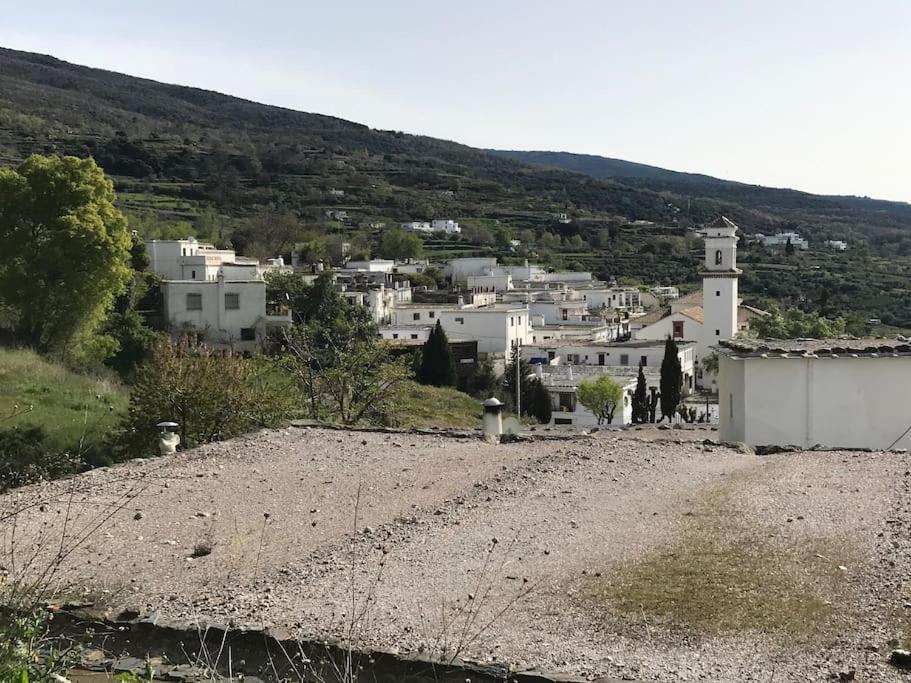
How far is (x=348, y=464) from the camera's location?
9852 millimetres

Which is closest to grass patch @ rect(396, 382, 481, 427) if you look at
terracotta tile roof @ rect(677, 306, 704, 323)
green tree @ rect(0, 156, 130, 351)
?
green tree @ rect(0, 156, 130, 351)

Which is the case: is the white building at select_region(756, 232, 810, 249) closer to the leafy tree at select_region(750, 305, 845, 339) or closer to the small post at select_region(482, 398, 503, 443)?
the leafy tree at select_region(750, 305, 845, 339)

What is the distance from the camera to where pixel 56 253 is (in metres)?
20.5

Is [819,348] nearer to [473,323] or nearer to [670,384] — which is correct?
[670,384]

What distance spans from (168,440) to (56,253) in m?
11.5

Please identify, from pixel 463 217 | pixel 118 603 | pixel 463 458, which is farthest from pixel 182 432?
pixel 463 217

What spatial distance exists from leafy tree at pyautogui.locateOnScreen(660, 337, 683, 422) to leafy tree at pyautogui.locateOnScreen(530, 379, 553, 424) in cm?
463

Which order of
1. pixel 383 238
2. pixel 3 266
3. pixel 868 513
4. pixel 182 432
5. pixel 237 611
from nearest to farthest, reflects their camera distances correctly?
1. pixel 237 611
2. pixel 868 513
3. pixel 182 432
4. pixel 3 266
5. pixel 383 238

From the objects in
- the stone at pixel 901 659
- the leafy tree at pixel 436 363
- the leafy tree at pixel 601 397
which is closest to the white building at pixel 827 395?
the stone at pixel 901 659

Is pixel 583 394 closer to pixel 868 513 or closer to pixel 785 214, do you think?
pixel 868 513

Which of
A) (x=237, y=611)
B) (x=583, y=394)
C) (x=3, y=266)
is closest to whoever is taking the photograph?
(x=237, y=611)

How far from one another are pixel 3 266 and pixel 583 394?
19.7 meters

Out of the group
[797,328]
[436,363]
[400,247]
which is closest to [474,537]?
[436,363]

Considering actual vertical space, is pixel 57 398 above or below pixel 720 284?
below
